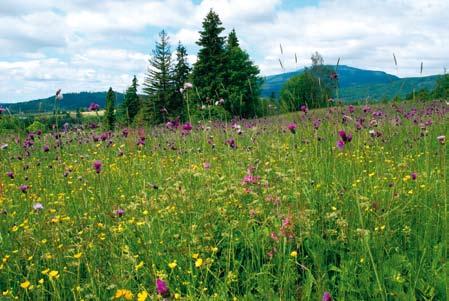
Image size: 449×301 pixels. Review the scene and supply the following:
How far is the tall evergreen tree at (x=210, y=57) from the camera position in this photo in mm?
37969

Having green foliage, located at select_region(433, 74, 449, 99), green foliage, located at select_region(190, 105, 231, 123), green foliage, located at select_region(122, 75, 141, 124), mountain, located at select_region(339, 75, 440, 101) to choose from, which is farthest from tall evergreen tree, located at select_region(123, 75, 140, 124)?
green foliage, located at select_region(433, 74, 449, 99)

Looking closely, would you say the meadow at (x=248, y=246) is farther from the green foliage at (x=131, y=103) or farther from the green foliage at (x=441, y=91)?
the green foliage at (x=441, y=91)

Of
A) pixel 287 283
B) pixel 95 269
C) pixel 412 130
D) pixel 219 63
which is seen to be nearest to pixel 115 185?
pixel 95 269

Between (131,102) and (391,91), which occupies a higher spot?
(131,102)

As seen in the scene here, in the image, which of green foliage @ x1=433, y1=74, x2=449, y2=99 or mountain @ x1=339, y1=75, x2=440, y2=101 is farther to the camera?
green foliage @ x1=433, y1=74, x2=449, y2=99

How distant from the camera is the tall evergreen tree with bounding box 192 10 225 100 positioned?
37969 mm

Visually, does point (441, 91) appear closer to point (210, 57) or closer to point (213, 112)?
point (213, 112)

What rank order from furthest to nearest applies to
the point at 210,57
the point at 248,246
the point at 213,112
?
the point at 210,57
the point at 213,112
the point at 248,246

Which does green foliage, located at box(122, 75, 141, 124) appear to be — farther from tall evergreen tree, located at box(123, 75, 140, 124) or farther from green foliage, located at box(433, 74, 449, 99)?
green foliage, located at box(433, 74, 449, 99)

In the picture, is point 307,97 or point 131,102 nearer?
point 307,97

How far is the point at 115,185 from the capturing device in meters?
4.99

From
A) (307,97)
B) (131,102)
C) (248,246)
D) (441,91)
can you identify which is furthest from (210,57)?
(248,246)

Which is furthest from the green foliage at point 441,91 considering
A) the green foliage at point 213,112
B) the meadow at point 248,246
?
the meadow at point 248,246

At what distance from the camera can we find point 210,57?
38.6 meters
